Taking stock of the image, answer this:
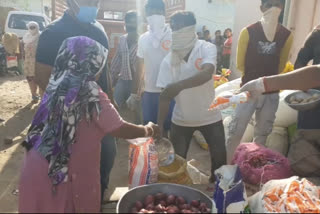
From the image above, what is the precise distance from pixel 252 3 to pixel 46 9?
19968 millimetres

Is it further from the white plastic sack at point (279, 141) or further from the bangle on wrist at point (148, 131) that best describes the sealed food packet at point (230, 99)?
the white plastic sack at point (279, 141)

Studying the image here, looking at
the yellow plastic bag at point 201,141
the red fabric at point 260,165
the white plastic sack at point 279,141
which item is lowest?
the yellow plastic bag at point 201,141

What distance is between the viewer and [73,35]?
109 inches

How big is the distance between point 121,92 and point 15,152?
182cm

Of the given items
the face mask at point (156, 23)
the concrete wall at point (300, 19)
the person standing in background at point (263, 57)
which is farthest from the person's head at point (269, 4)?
the concrete wall at point (300, 19)

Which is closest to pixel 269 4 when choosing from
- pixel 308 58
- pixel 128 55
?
pixel 308 58

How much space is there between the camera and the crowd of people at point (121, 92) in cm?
187

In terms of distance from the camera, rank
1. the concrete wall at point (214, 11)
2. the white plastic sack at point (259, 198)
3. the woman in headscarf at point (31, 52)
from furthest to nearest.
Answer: the concrete wall at point (214, 11) → the woman in headscarf at point (31, 52) → the white plastic sack at point (259, 198)

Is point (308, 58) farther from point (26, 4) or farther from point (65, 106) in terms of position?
point (26, 4)

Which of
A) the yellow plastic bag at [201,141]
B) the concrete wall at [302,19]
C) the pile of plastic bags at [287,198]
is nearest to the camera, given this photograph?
the pile of plastic bags at [287,198]

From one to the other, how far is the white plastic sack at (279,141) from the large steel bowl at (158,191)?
94.8 inches

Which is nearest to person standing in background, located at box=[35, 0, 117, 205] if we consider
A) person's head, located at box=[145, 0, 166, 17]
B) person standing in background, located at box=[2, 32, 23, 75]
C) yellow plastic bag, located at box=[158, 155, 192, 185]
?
yellow plastic bag, located at box=[158, 155, 192, 185]

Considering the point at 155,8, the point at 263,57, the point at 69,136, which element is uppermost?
the point at 155,8

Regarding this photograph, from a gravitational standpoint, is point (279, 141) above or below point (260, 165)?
below
